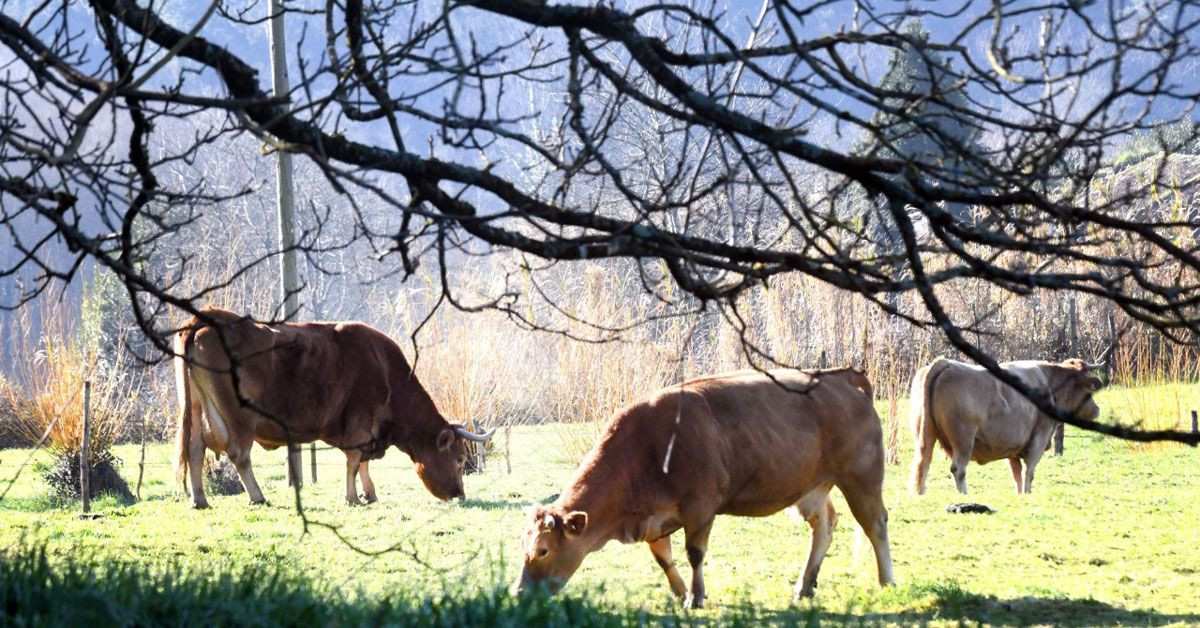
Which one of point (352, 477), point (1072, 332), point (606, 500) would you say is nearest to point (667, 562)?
point (606, 500)

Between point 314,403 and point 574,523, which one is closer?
point 574,523

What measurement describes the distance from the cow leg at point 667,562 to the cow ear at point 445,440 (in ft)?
18.9

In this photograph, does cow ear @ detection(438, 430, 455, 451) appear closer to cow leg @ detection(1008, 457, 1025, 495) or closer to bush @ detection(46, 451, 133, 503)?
bush @ detection(46, 451, 133, 503)

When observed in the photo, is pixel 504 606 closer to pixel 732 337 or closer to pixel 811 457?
pixel 811 457

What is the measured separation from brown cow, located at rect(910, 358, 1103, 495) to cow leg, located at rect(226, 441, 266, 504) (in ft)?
22.5

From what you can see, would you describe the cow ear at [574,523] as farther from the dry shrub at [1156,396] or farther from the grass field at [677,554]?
the dry shrub at [1156,396]

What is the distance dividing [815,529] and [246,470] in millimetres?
6311

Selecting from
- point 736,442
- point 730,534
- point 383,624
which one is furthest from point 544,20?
point 730,534

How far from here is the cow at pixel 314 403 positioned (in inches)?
508

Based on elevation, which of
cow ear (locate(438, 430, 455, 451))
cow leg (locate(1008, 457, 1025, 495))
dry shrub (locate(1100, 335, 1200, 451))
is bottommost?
cow leg (locate(1008, 457, 1025, 495))

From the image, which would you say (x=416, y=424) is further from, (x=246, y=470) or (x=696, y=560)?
(x=696, y=560)

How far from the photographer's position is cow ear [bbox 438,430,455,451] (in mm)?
14203

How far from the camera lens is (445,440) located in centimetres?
1429

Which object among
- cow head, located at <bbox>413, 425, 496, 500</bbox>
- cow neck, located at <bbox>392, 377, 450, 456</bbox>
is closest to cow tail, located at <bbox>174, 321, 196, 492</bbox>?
cow neck, located at <bbox>392, 377, 450, 456</bbox>
